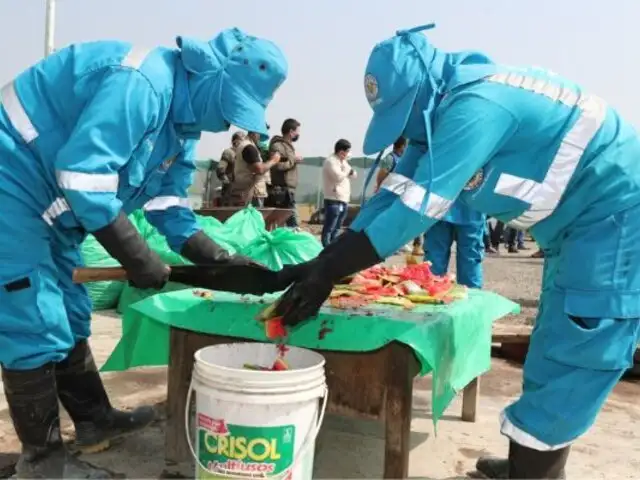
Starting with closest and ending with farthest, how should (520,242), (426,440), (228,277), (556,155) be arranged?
(556,155) → (228,277) → (426,440) → (520,242)

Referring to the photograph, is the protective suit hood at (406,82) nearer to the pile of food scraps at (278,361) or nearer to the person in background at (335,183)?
the pile of food scraps at (278,361)

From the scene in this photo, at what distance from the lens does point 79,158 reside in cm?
217

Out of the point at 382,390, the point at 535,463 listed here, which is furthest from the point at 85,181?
the point at 535,463

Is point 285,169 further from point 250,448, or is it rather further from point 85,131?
point 250,448

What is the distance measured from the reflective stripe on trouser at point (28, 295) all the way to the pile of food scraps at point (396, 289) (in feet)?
3.33

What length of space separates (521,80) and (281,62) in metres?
0.85

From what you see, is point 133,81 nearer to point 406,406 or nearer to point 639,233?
point 406,406

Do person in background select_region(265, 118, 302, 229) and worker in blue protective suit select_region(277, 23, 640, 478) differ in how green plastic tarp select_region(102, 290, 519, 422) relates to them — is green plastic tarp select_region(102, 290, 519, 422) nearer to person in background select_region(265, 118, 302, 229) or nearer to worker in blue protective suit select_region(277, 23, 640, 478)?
worker in blue protective suit select_region(277, 23, 640, 478)

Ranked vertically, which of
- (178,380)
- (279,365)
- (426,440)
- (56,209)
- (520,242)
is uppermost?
(56,209)

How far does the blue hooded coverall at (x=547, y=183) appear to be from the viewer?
218 cm

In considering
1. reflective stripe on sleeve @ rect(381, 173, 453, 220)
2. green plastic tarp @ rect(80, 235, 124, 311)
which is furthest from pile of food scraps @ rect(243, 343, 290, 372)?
green plastic tarp @ rect(80, 235, 124, 311)

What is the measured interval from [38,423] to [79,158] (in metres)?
1.03

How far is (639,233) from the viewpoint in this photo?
2.29m

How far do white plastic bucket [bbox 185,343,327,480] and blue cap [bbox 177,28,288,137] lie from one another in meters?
0.90
